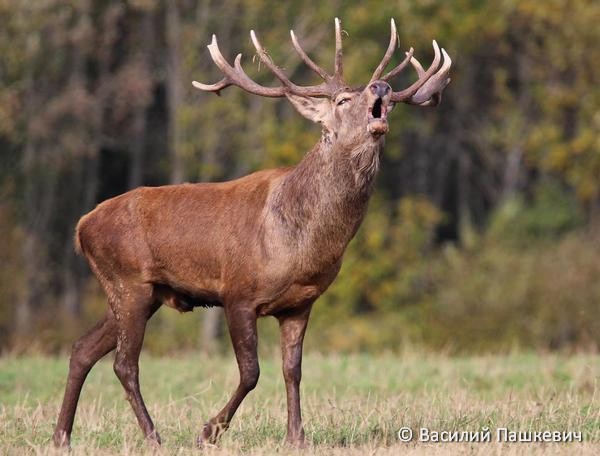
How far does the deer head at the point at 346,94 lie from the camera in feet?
33.2

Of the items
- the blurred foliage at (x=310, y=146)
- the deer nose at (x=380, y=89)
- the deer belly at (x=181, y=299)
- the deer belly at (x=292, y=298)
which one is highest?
the deer nose at (x=380, y=89)

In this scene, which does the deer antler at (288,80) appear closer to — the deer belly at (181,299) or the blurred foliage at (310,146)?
the deer belly at (181,299)

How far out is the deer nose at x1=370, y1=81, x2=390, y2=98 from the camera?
10.0 m

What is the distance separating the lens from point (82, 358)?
11.0 metres

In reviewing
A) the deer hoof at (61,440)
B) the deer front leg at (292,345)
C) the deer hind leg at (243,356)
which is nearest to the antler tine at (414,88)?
the deer front leg at (292,345)

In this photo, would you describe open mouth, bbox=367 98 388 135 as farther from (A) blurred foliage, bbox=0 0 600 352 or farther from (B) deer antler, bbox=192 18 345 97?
(A) blurred foliage, bbox=0 0 600 352

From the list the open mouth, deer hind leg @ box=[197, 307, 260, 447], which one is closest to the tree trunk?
deer hind leg @ box=[197, 307, 260, 447]

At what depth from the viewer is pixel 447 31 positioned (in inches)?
1569

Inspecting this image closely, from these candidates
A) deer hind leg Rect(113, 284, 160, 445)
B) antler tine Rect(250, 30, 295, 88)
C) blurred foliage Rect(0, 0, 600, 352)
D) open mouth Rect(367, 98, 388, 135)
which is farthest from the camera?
blurred foliage Rect(0, 0, 600, 352)

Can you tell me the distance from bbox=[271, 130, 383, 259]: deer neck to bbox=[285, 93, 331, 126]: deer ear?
19 centimetres

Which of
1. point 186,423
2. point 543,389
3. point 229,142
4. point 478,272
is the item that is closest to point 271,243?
point 186,423

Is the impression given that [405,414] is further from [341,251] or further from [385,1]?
[385,1]

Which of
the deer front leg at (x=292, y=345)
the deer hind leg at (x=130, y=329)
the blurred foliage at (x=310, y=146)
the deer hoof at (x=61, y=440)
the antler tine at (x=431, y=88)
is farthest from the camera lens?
the blurred foliage at (x=310, y=146)

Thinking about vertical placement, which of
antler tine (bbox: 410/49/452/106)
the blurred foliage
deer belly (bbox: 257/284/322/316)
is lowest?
the blurred foliage
